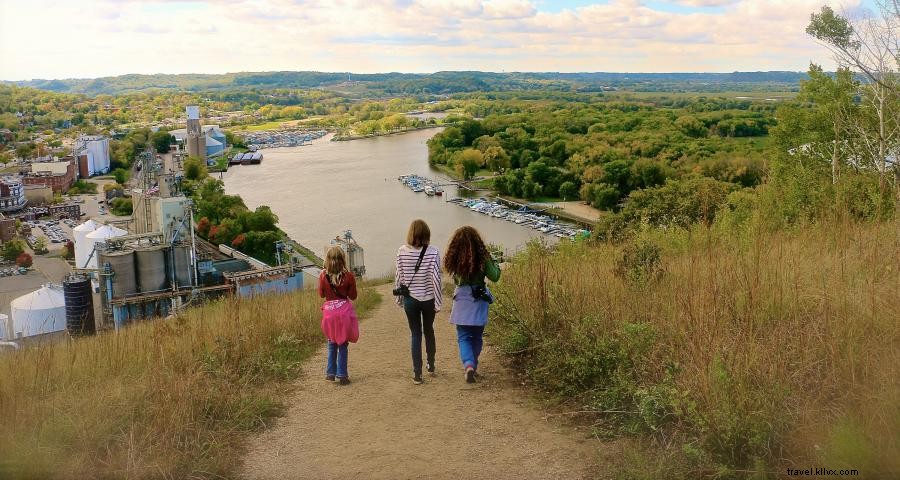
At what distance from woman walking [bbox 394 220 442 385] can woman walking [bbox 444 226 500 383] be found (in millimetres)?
88

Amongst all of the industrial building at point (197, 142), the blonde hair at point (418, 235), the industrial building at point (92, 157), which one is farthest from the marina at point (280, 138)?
the blonde hair at point (418, 235)

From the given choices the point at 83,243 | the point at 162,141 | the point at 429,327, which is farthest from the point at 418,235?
the point at 162,141

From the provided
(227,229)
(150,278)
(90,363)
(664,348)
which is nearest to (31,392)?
(90,363)

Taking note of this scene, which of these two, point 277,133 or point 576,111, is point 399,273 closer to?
point 576,111

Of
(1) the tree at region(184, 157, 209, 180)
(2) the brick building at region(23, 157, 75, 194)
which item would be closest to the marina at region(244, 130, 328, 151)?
(2) the brick building at region(23, 157, 75, 194)

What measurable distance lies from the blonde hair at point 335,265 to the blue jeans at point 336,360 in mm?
261

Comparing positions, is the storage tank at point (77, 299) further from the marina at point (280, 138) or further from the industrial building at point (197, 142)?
the marina at point (280, 138)

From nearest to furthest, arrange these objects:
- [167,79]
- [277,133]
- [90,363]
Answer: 1. [90,363]
2. [277,133]
3. [167,79]

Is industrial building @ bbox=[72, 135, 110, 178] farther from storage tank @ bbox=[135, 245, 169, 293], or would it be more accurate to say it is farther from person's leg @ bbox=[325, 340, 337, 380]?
person's leg @ bbox=[325, 340, 337, 380]

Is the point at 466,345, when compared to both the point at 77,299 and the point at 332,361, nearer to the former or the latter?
the point at 332,361

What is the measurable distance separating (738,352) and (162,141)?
174 ft

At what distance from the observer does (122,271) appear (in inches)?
525

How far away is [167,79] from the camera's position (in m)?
159

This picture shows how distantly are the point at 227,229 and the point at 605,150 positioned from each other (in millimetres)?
16954
